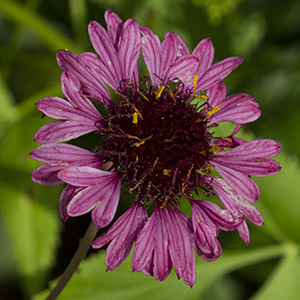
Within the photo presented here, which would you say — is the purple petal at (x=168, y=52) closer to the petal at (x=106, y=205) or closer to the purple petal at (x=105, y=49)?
the purple petal at (x=105, y=49)

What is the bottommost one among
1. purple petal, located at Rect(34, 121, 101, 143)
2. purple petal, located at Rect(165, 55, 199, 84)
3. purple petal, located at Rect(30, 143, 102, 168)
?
purple petal, located at Rect(30, 143, 102, 168)

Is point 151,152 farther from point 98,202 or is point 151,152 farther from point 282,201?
point 282,201

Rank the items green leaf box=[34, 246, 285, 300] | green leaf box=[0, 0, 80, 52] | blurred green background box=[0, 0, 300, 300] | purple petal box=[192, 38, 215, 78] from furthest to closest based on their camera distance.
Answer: green leaf box=[0, 0, 80, 52]
blurred green background box=[0, 0, 300, 300]
green leaf box=[34, 246, 285, 300]
purple petal box=[192, 38, 215, 78]

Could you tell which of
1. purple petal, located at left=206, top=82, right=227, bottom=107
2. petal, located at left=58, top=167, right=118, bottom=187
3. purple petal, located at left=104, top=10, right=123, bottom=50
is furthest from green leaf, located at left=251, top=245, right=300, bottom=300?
purple petal, located at left=104, top=10, right=123, bottom=50

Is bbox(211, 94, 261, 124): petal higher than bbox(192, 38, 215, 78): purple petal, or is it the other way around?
bbox(192, 38, 215, 78): purple petal

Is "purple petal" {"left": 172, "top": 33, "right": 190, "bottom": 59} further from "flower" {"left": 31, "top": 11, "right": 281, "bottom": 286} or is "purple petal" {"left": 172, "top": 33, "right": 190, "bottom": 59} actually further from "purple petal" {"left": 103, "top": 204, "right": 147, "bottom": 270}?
"purple petal" {"left": 103, "top": 204, "right": 147, "bottom": 270}

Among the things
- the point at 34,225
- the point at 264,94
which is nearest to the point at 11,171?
the point at 34,225
